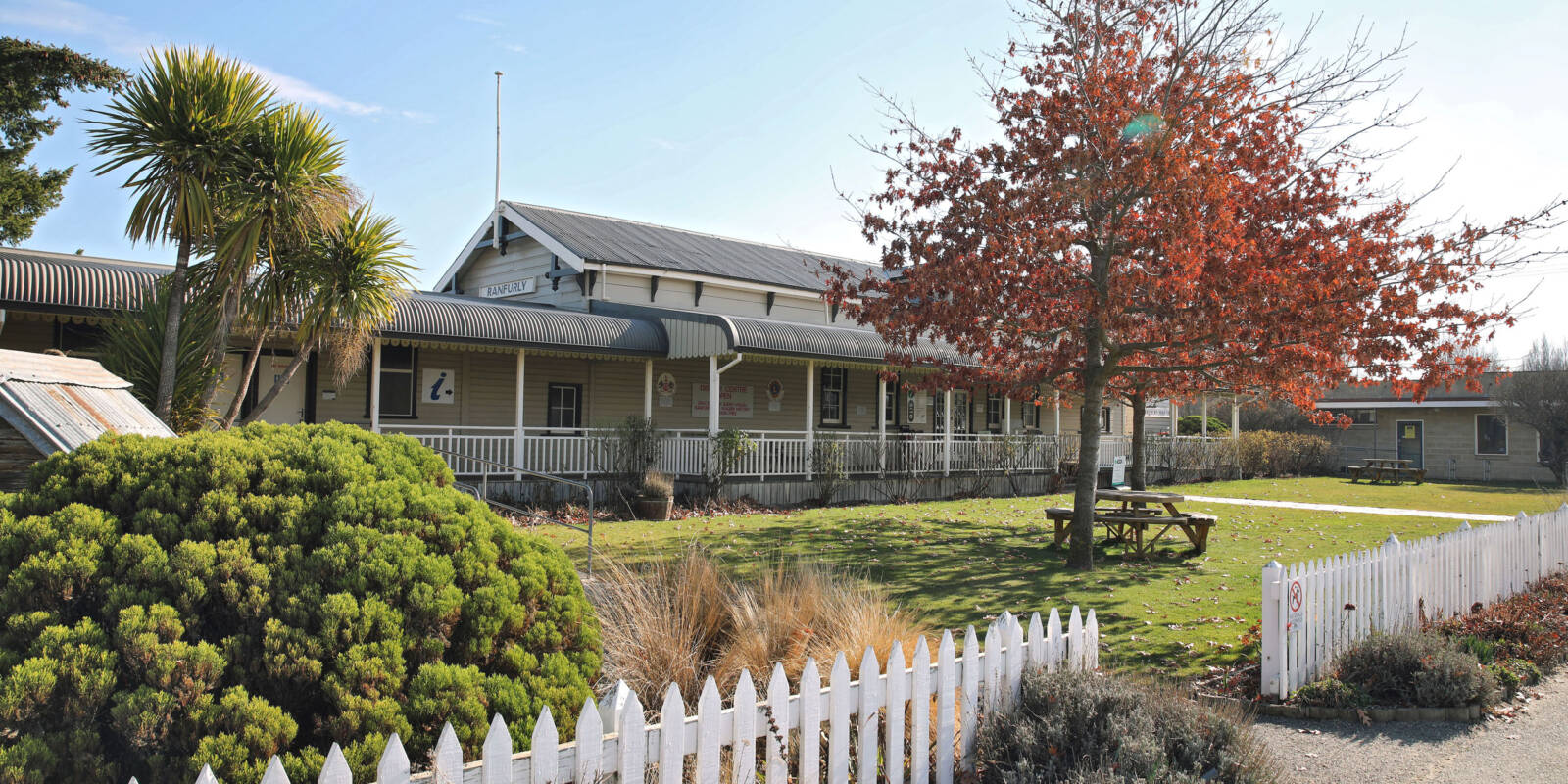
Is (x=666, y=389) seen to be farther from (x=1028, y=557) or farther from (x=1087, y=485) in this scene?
(x=1087, y=485)

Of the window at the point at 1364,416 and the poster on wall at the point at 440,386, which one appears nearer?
the poster on wall at the point at 440,386

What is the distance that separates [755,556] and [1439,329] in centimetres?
830

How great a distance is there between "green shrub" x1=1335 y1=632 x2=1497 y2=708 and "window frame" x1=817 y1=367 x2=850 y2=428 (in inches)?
695

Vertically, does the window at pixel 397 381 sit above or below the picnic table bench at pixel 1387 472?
above

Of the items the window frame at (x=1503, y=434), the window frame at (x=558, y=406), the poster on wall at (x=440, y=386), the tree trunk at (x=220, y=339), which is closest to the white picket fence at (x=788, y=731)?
the tree trunk at (x=220, y=339)

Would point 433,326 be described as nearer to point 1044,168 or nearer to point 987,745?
point 1044,168

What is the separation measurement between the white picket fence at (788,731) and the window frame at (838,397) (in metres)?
18.8

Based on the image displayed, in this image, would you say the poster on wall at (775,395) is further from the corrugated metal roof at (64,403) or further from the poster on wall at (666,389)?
the corrugated metal roof at (64,403)

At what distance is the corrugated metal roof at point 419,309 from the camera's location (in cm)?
1234

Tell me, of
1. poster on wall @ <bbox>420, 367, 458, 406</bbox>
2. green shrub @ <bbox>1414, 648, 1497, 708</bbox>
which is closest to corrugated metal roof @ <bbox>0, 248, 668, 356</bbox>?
poster on wall @ <bbox>420, 367, 458, 406</bbox>

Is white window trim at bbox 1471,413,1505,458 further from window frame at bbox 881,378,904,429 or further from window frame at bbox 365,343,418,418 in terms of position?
window frame at bbox 365,343,418,418

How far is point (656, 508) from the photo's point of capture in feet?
52.7

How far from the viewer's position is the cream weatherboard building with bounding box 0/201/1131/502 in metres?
15.6

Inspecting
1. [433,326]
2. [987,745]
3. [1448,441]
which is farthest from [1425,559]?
[1448,441]
